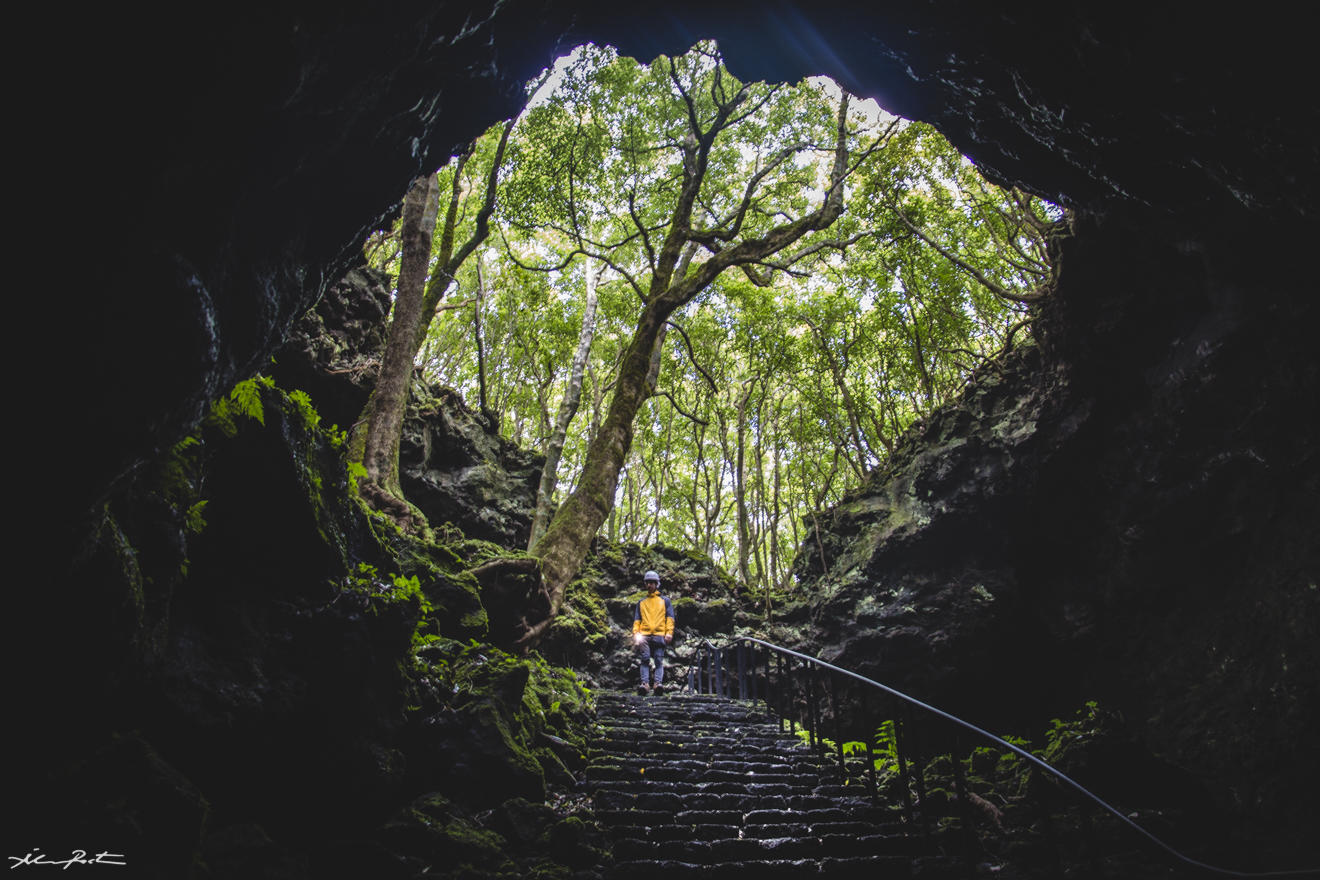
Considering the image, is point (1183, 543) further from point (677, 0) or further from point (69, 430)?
point (69, 430)

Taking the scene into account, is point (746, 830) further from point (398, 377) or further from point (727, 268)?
point (727, 268)

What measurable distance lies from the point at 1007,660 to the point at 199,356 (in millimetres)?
11214

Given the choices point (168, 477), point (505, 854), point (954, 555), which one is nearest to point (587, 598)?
point (954, 555)

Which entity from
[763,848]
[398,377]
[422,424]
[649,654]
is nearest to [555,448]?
[422,424]

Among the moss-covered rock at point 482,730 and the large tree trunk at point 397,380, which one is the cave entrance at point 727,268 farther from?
the moss-covered rock at point 482,730

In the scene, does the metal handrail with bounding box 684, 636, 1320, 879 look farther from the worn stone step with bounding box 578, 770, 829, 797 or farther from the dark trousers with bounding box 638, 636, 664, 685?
the dark trousers with bounding box 638, 636, 664, 685

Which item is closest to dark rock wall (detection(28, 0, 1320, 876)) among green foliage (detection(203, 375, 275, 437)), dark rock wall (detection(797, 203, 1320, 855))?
dark rock wall (detection(797, 203, 1320, 855))

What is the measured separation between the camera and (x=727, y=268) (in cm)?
1333

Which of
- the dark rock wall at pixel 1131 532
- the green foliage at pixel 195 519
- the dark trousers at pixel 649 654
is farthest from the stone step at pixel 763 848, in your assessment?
the dark trousers at pixel 649 654
